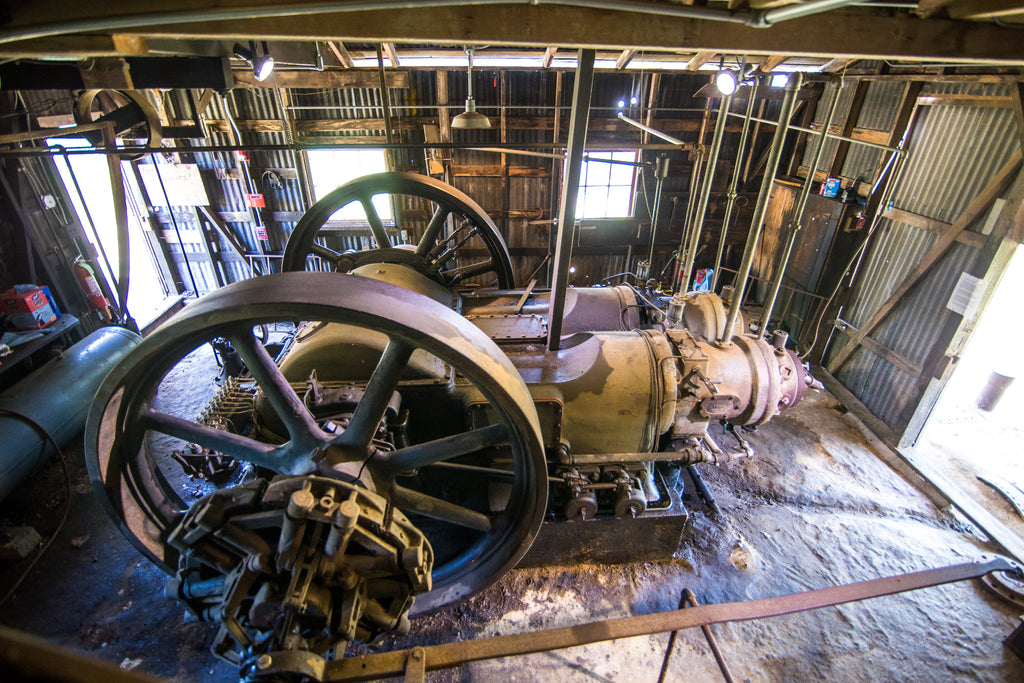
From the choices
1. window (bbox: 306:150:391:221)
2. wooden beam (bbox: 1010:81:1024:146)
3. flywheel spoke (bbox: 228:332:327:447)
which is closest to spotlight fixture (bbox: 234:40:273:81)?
flywheel spoke (bbox: 228:332:327:447)

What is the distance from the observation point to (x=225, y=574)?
1.95 metres

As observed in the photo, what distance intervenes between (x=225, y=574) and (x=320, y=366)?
1204 millimetres

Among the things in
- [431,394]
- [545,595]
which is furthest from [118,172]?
[545,595]

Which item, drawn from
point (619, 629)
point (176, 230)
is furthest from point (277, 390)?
point (176, 230)

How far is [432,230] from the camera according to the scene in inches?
166

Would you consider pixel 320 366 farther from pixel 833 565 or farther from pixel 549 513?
Answer: pixel 833 565

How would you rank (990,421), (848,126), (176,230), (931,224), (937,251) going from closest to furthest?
(937,251)
(931,224)
(990,421)
(848,126)
(176,230)

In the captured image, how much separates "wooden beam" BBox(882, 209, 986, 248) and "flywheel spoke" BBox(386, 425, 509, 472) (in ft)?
16.0

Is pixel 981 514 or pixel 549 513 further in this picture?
pixel 981 514

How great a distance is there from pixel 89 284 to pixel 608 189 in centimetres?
752

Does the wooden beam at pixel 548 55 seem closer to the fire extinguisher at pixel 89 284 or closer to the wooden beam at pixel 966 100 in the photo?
the wooden beam at pixel 966 100

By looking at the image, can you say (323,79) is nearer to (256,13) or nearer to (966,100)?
(256,13)

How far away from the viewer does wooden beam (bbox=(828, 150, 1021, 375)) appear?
411 centimetres

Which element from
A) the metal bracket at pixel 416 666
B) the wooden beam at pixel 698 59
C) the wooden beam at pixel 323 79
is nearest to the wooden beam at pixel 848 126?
the wooden beam at pixel 698 59
